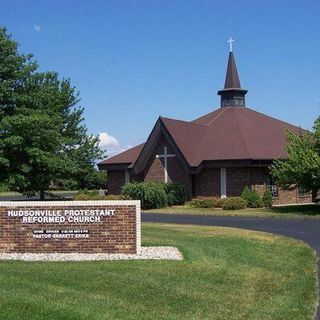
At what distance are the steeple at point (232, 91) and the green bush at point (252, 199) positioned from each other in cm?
1179

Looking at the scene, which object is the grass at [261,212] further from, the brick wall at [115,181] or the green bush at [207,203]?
the brick wall at [115,181]

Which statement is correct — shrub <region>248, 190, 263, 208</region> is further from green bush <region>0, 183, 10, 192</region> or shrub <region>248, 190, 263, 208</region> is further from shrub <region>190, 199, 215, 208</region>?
green bush <region>0, 183, 10, 192</region>

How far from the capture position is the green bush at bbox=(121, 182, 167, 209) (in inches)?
1433

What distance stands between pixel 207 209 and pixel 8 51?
1806 centimetres

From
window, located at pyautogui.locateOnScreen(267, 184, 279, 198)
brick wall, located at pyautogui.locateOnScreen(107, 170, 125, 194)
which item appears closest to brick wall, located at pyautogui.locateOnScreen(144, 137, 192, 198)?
brick wall, located at pyautogui.locateOnScreen(107, 170, 125, 194)

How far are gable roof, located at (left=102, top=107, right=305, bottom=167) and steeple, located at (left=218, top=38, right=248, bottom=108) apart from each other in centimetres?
120

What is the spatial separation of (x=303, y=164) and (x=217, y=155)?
340 inches

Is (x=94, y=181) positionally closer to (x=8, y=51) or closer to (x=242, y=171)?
(x=242, y=171)

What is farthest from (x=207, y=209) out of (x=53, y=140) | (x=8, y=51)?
(x=8, y=51)

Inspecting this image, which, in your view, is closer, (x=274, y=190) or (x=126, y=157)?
(x=274, y=190)

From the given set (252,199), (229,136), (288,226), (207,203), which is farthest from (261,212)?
(229,136)

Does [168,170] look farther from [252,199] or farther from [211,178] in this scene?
[252,199]

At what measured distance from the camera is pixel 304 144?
31344 millimetres

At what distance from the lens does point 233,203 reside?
3469 centimetres
